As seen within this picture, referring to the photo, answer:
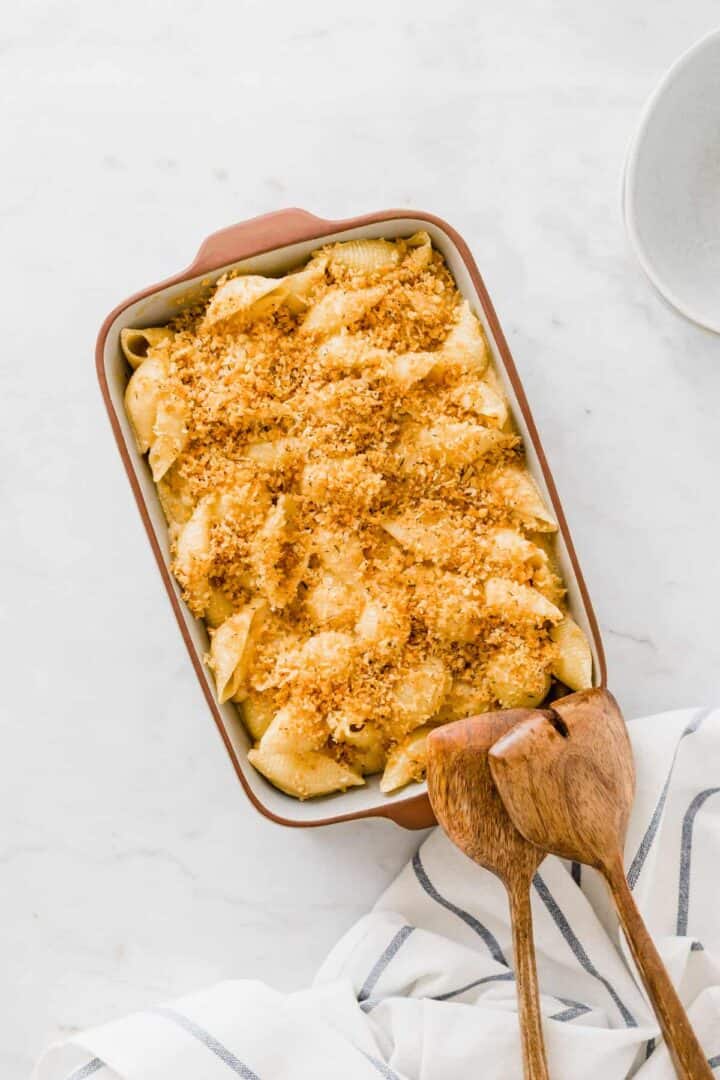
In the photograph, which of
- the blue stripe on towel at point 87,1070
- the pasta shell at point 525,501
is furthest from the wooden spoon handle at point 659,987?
the blue stripe on towel at point 87,1070

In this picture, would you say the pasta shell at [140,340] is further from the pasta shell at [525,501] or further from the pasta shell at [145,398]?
the pasta shell at [525,501]

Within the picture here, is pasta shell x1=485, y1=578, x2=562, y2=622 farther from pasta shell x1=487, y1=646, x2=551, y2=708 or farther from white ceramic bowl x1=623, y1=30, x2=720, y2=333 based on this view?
white ceramic bowl x1=623, y1=30, x2=720, y2=333

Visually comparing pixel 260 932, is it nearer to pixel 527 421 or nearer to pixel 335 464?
pixel 335 464

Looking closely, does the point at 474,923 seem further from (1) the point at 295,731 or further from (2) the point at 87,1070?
(2) the point at 87,1070

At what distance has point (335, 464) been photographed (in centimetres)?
137

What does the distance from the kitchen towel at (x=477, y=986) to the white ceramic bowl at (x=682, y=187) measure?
2.06 ft

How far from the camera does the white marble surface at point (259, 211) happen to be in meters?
1.60

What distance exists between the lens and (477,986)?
4.95ft

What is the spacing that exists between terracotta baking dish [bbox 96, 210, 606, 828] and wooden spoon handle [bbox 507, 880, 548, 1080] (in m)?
0.17

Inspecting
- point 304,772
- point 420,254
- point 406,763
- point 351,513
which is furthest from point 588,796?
point 420,254

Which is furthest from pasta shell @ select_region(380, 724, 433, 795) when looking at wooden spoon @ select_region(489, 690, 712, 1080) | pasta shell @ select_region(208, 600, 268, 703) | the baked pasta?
pasta shell @ select_region(208, 600, 268, 703)

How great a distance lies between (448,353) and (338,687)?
0.45 meters

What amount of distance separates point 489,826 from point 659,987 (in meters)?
0.31

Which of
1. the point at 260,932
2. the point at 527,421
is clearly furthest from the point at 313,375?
the point at 260,932
